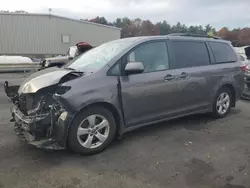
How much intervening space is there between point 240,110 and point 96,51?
158 inches

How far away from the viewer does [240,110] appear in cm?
669

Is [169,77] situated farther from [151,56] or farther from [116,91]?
[116,91]

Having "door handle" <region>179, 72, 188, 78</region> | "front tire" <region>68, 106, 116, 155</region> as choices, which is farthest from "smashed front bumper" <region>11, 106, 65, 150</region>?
"door handle" <region>179, 72, 188, 78</region>

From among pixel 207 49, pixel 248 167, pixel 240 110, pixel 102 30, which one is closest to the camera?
pixel 248 167

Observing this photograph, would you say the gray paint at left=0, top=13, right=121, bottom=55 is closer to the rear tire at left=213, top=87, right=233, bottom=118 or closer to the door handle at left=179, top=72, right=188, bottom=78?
the rear tire at left=213, top=87, right=233, bottom=118

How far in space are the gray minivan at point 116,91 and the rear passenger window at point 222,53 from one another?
7 cm

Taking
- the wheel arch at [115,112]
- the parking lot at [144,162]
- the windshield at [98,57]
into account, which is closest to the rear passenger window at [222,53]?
the parking lot at [144,162]

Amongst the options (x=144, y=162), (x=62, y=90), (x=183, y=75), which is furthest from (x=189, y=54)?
(x=62, y=90)

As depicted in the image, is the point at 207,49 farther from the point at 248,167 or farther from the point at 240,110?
the point at 248,167

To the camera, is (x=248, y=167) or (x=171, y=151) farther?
(x=171, y=151)

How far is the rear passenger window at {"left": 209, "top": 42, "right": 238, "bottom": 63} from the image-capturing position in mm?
5621

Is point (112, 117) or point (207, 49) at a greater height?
point (207, 49)

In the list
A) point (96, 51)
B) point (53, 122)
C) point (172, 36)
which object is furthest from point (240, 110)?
point (53, 122)

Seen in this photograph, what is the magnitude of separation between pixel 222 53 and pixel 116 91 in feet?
9.67
